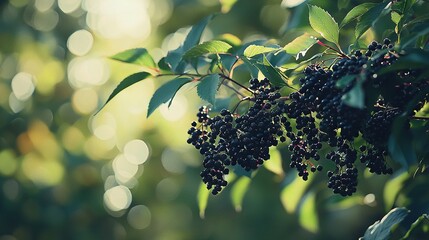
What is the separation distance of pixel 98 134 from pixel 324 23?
6.20 metres

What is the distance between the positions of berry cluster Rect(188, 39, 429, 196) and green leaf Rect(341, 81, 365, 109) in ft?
0.09

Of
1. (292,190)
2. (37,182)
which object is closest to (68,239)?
(37,182)

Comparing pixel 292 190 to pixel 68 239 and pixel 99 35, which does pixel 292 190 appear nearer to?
pixel 68 239

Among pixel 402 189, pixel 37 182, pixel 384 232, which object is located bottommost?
pixel 37 182

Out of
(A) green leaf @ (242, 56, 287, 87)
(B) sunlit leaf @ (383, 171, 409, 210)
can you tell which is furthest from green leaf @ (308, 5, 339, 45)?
(B) sunlit leaf @ (383, 171, 409, 210)

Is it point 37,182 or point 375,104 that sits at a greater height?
point 375,104

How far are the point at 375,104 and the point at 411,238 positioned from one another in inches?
29.0

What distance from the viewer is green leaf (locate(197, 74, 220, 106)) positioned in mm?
1904

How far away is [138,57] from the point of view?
226cm

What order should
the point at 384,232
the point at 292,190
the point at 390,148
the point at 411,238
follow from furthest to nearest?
1. the point at 292,190
2. the point at 411,238
3. the point at 384,232
4. the point at 390,148

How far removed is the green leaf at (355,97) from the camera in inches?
56.2

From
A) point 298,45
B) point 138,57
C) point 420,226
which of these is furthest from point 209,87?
point 420,226

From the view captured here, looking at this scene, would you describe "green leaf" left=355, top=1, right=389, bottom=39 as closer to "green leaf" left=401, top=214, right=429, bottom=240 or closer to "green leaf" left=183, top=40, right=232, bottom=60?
"green leaf" left=183, top=40, right=232, bottom=60

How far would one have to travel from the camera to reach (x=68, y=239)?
275 inches
